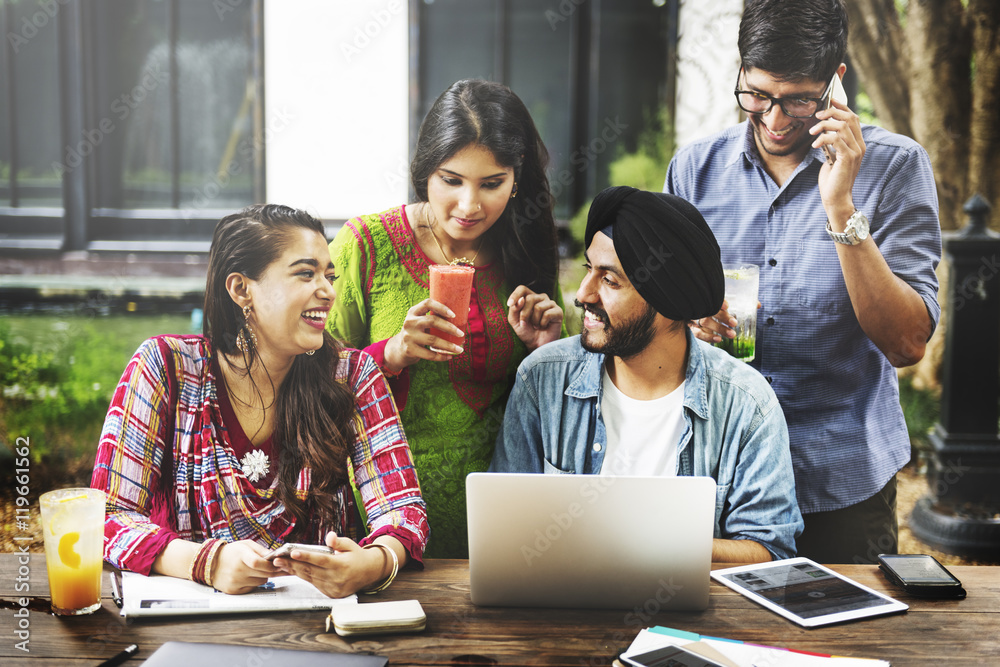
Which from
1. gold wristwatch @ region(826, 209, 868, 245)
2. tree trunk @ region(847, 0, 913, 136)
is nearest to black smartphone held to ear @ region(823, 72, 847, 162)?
gold wristwatch @ region(826, 209, 868, 245)

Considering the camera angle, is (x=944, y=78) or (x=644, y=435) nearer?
(x=644, y=435)

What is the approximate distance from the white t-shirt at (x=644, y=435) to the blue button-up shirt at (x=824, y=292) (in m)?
0.42

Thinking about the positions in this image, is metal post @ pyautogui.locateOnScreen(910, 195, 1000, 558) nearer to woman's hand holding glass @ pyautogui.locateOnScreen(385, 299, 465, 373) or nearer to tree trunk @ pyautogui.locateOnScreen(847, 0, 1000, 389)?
tree trunk @ pyautogui.locateOnScreen(847, 0, 1000, 389)

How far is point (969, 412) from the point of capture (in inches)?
124

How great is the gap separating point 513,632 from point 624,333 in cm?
90

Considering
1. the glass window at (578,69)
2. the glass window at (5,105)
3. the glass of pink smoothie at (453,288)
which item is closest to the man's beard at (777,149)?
the glass window at (578,69)

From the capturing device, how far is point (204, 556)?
1515 mm

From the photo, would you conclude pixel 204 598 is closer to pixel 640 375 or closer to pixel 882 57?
pixel 640 375

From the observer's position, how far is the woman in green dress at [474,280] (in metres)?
2.03

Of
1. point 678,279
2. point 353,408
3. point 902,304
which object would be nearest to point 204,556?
point 353,408

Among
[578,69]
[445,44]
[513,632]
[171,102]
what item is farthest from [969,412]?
[171,102]

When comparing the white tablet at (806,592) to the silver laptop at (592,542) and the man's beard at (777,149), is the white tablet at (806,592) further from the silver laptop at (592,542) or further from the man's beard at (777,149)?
the man's beard at (777,149)

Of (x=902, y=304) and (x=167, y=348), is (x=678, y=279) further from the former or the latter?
(x=167, y=348)

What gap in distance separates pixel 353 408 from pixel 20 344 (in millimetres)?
1698
